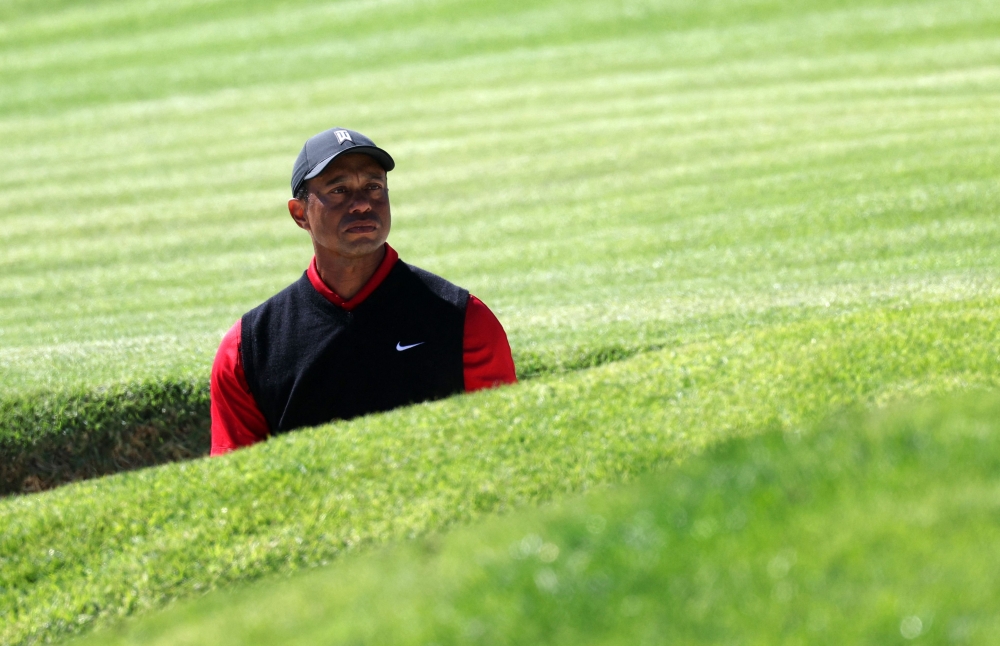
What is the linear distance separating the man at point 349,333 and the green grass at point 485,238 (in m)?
0.35

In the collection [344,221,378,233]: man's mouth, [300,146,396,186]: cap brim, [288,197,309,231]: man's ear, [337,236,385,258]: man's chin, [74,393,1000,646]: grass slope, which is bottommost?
[74,393,1000,646]: grass slope

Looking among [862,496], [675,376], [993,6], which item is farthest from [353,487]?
[993,6]

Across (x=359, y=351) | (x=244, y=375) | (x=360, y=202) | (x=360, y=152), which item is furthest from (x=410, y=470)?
(x=360, y=152)

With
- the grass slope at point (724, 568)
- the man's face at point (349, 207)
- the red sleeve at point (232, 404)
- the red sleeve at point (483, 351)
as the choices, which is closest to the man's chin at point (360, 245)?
the man's face at point (349, 207)

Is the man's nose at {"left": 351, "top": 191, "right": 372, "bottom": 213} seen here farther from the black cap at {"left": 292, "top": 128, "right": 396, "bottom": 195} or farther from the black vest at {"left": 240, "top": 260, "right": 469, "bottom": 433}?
the black vest at {"left": 240, "top": 260, "right": 469, "bottom": 433}

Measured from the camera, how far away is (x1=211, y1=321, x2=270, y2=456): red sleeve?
5617 mm

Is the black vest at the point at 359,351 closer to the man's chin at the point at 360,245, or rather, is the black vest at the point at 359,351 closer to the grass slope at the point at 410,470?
the man's chin at the point at 360,245

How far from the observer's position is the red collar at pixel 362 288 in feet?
18.4

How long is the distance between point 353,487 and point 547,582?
1.92m

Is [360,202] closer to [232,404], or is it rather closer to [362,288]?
[362,288]

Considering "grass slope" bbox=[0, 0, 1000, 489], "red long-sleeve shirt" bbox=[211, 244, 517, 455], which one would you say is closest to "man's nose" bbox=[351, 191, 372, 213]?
"red long-sleeve shirt" bbox=[211, 244, 517, 455]

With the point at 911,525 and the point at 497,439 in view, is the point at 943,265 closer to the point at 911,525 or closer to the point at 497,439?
the point at 497,439

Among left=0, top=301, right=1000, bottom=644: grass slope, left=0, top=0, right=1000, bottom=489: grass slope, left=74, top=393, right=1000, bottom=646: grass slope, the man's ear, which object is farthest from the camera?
left=0, top=0, right=1000, bottom=489: grass slope

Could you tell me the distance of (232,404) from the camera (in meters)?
5.67
